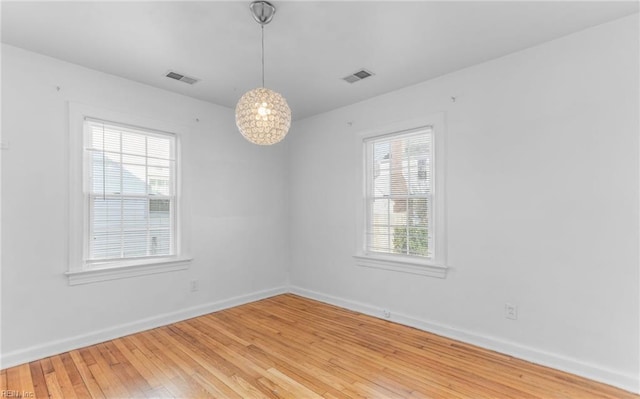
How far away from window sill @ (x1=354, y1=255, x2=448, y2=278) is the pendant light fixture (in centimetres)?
212

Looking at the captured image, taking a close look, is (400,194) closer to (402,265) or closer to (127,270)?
(402,265)

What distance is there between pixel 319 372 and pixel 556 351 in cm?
192

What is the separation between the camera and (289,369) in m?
Result: 2.54

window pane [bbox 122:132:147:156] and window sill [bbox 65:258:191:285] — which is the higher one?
window pane [bbox 122:132:147:156]

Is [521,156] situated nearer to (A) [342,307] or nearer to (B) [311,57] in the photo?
(B) [311,57]

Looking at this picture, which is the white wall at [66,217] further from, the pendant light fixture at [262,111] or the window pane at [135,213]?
the pendant light fixture at [262,111]

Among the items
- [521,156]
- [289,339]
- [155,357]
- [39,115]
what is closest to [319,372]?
[289,339]

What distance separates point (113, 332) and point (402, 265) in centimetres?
307

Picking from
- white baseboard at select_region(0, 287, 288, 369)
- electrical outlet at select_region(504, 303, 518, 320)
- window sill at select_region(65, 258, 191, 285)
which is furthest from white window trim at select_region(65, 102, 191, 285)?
electrical outlet at select_region(504, 303, 518, 320)

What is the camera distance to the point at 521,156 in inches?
109

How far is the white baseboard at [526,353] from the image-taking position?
7.50 ft

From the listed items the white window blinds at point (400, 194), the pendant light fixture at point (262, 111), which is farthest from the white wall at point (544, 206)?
the pendant light fixture at point (262, 111)

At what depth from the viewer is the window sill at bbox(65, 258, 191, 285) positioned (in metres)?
3.00

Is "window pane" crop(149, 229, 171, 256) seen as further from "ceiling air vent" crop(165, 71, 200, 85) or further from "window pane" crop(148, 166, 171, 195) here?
"ceiling air vent" crop(165, 71, 200, 85)
